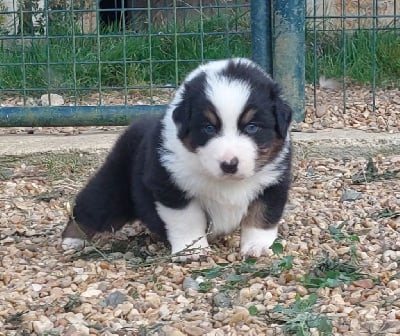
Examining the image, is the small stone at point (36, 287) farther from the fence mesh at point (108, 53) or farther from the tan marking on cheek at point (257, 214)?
the fence mesh at point (108, 53)

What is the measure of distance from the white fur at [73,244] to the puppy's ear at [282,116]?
3.33ft

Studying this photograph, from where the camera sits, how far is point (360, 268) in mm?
4090

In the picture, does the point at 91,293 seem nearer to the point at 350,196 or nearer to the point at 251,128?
the point at 251,128

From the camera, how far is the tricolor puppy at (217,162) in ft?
13.5

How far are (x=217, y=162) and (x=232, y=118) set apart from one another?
0.18 m

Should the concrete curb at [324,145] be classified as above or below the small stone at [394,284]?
above

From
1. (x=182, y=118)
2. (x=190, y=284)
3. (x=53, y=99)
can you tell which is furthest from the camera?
(x=53, y=99)

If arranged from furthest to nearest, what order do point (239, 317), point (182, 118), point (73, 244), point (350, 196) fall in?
1. point (350, 196)
2. point (73, 244)
3. point (182, 118)
4. point (239, 317)

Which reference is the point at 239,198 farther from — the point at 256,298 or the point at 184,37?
the point at 184,37

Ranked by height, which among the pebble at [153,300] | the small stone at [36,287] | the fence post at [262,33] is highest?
the fence post at [262,33]

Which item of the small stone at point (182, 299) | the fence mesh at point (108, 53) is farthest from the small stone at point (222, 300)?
the fence mesh at point (108, 53)

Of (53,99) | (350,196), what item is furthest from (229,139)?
(53,99)

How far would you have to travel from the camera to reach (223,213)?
14.6 ft

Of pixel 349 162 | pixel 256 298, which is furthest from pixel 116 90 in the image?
pixel 256 298
